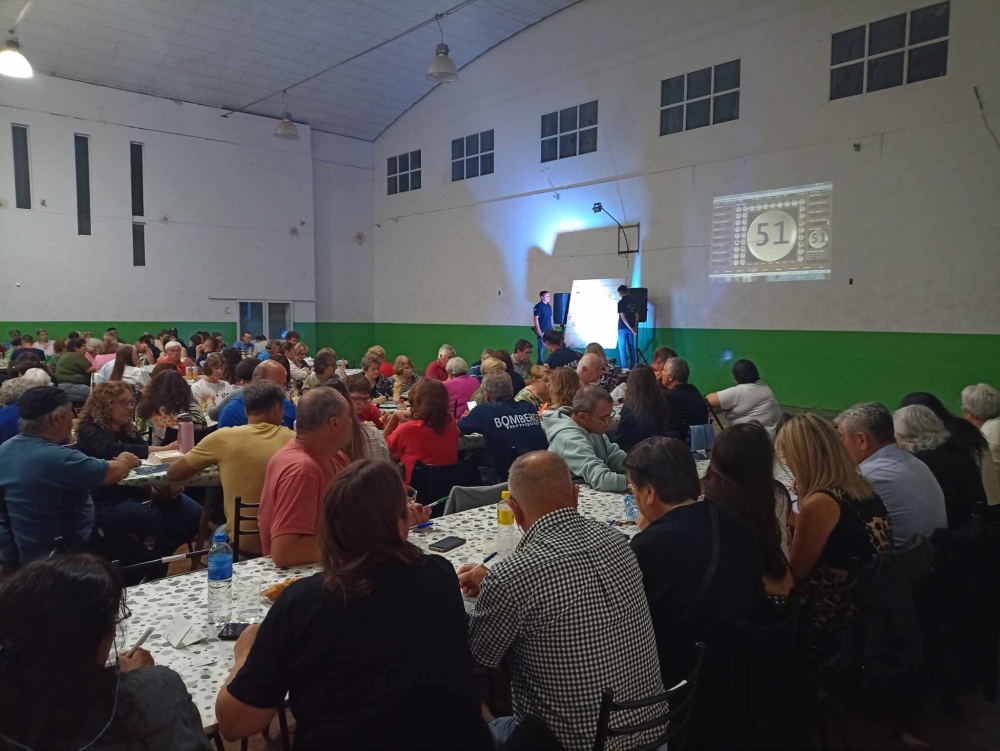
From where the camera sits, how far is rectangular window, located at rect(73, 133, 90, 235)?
13.2 meters

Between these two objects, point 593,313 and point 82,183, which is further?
point 82,183

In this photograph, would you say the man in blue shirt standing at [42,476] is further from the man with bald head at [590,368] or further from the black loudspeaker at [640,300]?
the black loudspeaker at [640,300]

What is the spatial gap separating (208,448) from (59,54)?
12723 millimetres

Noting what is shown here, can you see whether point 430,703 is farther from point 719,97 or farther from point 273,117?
point 273,117

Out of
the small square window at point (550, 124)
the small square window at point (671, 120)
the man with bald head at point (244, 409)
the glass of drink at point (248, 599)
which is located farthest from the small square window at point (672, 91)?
the glass of drink at point (248, 599)

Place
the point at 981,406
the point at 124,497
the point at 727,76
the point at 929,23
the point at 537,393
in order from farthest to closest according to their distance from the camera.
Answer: the point at 727,76 < the point at 929,23 < the point at 537,393 < the point at 981,406 < the point at 124,497

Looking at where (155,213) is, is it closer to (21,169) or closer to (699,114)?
(21,169)

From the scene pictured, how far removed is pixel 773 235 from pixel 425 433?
24.0 feet

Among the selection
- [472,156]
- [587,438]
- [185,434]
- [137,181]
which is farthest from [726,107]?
[137,181]

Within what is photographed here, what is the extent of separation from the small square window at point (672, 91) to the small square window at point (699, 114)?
0.84 ft

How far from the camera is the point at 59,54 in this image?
479 inches

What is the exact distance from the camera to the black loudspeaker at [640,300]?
10.6 metres

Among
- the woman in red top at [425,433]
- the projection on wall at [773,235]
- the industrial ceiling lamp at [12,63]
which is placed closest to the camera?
the woman in red top at [425,433]

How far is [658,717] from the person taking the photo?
1.63 meters
